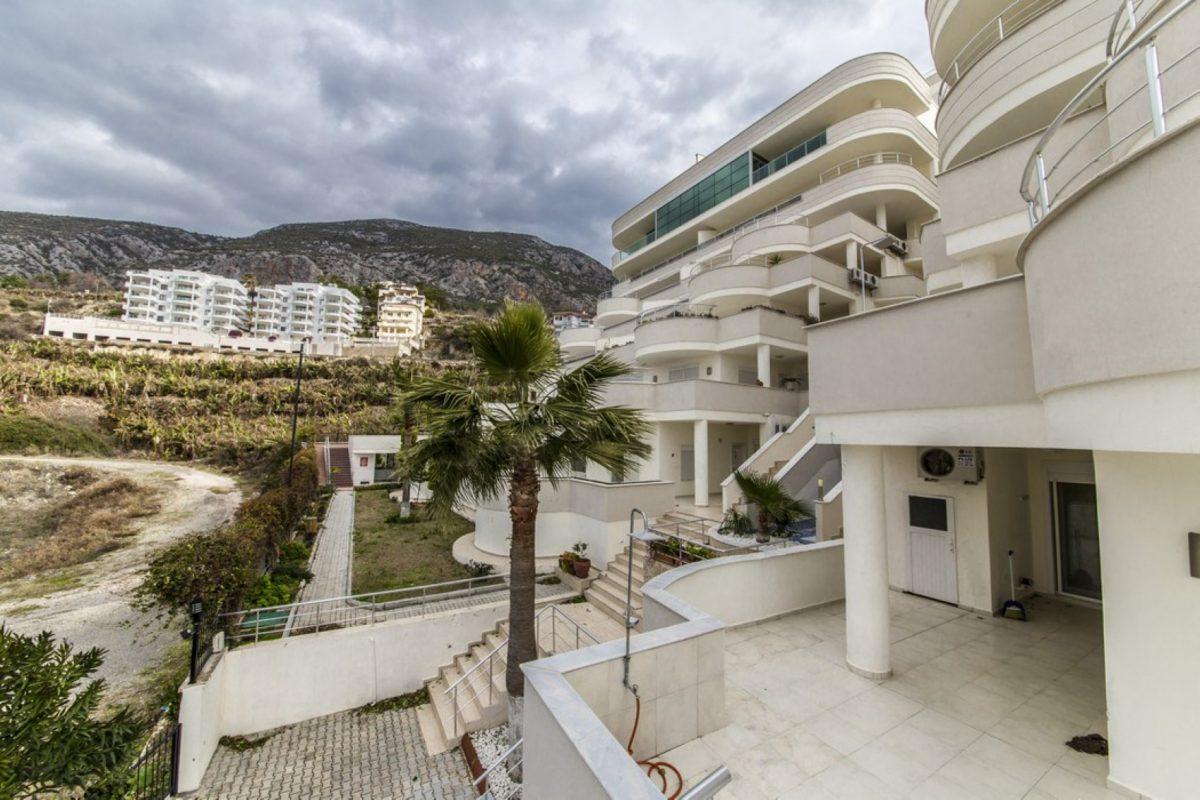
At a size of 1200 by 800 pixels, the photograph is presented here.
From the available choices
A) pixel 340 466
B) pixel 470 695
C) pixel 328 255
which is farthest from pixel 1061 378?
pixel 328 255

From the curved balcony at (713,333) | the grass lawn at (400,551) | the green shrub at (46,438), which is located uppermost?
the curved balcony at (713,333)

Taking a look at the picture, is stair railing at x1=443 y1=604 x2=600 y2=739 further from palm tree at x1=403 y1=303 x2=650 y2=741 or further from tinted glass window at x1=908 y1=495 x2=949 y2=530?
tinted glass window at x1=908 y1=495 x2=949 y2=530

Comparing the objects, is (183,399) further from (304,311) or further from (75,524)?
(304,311)

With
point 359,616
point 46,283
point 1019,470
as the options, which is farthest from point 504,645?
point 46,283

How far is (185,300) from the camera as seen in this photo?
306ft

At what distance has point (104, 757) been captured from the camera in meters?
4.61

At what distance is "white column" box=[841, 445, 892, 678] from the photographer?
6.46 m

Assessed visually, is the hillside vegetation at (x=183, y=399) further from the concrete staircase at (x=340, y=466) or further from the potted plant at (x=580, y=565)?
the potted plant at (x=580, y=565)

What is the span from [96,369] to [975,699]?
7315cm

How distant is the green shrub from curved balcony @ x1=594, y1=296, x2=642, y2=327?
41.8 metres

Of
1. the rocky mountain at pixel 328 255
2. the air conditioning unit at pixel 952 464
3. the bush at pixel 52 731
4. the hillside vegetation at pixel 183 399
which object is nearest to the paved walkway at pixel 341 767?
the bush at pixel 52 731

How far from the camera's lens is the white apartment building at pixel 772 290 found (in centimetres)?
1766

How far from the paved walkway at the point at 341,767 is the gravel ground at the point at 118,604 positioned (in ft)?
12.1

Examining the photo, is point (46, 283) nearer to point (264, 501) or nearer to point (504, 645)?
point (264, 501)
